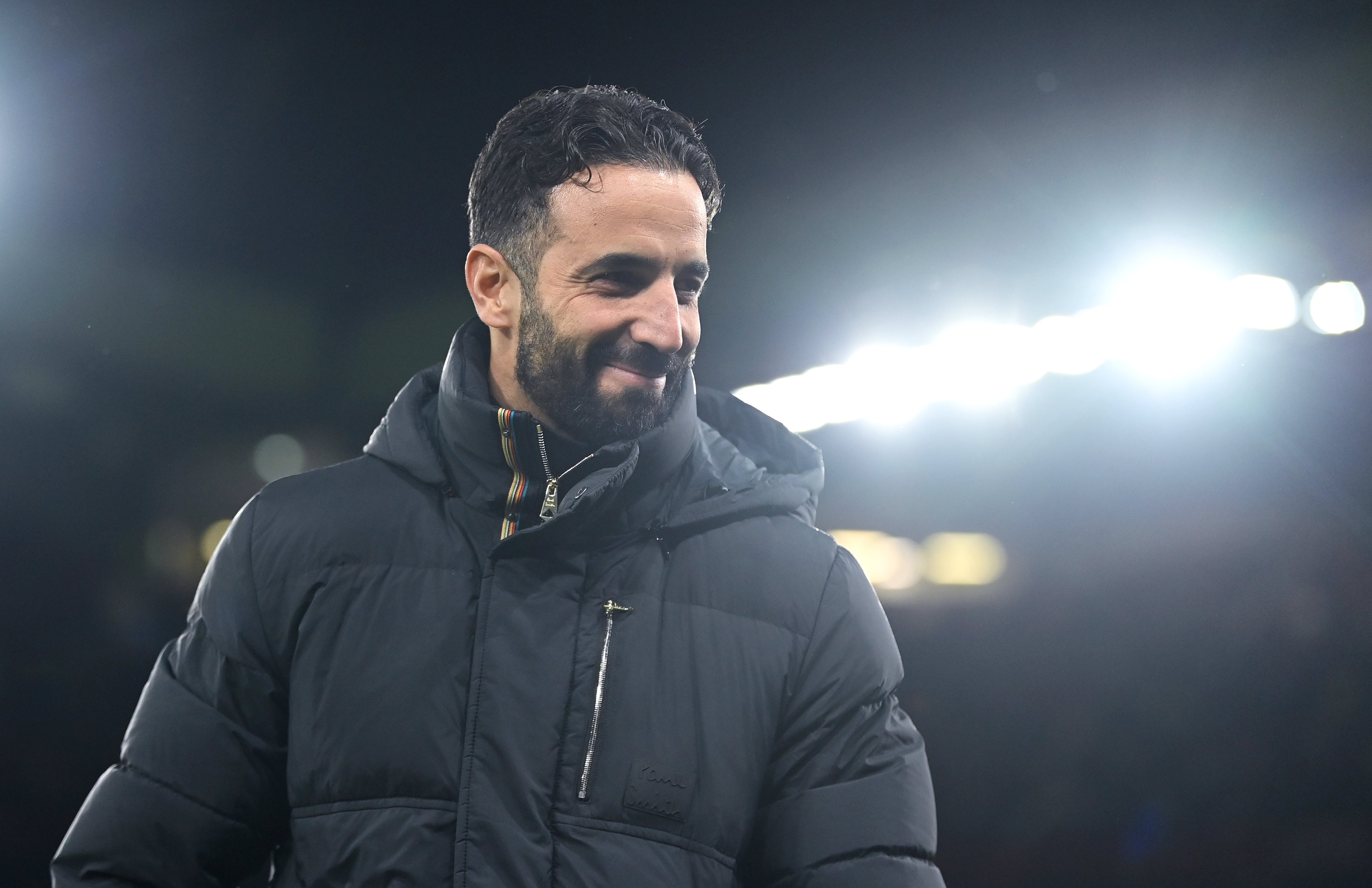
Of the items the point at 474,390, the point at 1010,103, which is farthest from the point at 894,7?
the point at 474,390

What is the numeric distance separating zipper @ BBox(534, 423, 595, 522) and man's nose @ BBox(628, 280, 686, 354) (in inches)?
5.0

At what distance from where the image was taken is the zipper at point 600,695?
0.85 metres

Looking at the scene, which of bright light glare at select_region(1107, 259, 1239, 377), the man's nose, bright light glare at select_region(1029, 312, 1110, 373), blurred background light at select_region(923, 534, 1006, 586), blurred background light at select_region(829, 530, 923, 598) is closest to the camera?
the man's nose

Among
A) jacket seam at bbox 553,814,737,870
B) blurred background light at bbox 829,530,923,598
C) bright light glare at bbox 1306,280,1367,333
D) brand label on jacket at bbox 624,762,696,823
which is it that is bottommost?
blurred background light at bbox 829,530,923,598

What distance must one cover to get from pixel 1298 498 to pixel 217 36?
3309 mm

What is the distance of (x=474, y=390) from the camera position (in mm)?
1010

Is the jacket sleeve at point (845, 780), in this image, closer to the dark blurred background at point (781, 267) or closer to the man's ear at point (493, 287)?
the man's ear at point (493, 287)

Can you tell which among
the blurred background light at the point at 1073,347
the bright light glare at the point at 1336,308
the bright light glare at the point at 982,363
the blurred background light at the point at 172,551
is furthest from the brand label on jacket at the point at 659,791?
the bright light glare at the point at 982,363

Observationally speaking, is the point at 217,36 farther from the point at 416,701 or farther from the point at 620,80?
the point at 416,701

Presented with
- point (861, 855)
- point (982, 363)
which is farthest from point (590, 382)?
point (982, 363)

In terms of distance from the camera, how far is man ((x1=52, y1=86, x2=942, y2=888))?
0.86 metres

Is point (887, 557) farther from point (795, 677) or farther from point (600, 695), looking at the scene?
point (600, 695)

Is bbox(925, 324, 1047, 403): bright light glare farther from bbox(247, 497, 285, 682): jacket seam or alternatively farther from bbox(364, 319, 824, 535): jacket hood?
bbox(247, 497, 285, 682): jacket seam

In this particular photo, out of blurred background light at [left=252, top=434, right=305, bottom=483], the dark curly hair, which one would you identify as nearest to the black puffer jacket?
the dark curly hair
